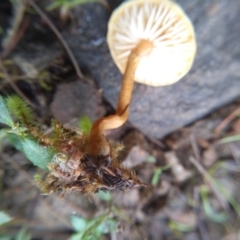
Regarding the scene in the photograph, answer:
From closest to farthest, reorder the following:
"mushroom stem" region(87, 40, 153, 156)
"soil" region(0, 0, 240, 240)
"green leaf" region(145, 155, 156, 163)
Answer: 1. "mushroom stem" region(87, 40, 153, 156)
2. "soil" region(0, 0, 240, 240)
3. "green leaf" region(145, 155, 156, 163)

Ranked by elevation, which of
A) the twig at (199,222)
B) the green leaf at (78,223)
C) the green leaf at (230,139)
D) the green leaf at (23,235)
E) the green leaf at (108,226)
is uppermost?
the green leaf at (23,235)

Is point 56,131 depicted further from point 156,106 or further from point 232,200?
point 232,200

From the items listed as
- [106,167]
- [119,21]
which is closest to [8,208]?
[106,167]

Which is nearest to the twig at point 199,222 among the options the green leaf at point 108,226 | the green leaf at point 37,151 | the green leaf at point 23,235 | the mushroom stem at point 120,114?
the green leaf at point 108,226

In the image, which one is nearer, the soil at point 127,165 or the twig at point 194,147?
the soil at point 127,165

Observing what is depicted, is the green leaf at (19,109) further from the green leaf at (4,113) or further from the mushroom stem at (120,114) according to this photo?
the mushroom stem at (120,114)

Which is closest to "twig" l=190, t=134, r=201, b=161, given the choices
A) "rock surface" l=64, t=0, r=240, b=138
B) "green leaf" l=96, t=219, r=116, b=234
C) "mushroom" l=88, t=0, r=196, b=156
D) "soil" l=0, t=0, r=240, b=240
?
"soil" l=0, t=0, r=240, b=240

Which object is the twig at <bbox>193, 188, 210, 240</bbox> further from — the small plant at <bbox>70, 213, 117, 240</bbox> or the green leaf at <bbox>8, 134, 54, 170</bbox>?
the green leaf at <bbox>8, 134, 54, 170</bbox>

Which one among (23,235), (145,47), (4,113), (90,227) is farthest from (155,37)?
(23,235)
